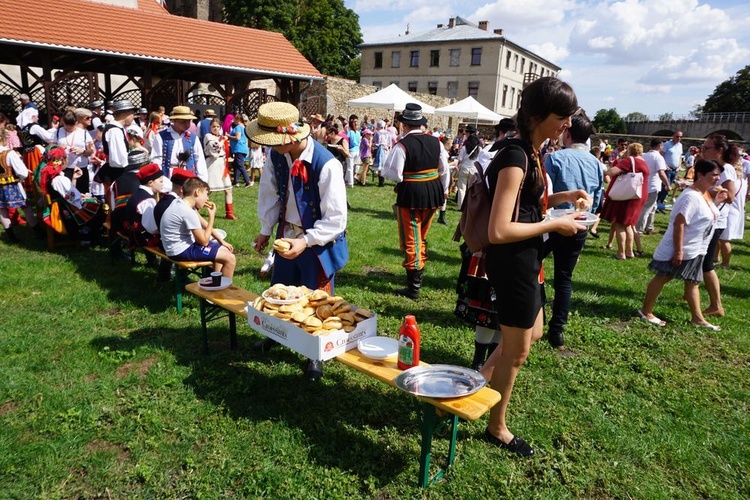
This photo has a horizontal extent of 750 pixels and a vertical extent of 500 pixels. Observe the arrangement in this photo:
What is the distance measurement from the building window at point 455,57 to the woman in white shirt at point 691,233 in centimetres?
5167

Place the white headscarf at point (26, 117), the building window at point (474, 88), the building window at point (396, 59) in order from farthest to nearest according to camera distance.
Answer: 1. the building window at point (396, 59)
2. the building window at point (474, 88)
3. the white headscarf at point (26, 117)

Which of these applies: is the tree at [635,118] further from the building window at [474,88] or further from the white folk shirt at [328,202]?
the white folk shirt at [328,202]

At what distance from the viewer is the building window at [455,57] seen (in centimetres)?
5219

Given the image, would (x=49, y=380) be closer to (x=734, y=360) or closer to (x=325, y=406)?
(x=325, y=406)

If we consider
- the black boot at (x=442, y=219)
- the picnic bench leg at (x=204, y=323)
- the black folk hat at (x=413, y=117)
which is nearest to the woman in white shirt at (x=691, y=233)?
the black folk hat at (x=413, y=117)

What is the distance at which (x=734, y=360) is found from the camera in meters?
4.56

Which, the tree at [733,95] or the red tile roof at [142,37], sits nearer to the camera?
the red tile roof at [142,37]

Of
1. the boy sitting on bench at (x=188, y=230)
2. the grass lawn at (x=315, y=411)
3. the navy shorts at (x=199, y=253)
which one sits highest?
the boy sitting on bench at (x=188, y=230)

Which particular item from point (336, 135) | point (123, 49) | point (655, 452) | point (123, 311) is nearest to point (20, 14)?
point (123, 49)

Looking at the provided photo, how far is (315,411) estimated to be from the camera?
11.2 ft

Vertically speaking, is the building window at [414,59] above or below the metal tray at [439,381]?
above

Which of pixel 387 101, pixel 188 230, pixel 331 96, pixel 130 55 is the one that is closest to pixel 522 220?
pixel 188 230

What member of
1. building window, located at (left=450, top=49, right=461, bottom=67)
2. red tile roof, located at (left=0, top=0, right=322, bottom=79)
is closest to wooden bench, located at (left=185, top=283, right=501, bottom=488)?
red tile roof, located at (left=0, top=0, right=322, bottom=79)

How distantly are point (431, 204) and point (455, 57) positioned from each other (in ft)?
170
